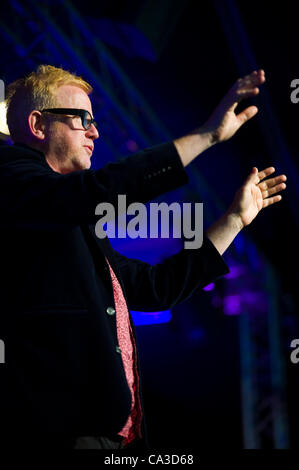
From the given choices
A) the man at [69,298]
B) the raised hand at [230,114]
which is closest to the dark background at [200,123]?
the man at [69,298]

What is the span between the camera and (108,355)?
1166 millimetres

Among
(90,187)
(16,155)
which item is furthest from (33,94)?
(90,187)

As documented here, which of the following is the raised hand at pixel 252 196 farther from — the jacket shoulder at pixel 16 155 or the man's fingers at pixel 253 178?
the jacket shoulder at pixel 16 155

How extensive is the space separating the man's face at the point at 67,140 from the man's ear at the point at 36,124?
2cm

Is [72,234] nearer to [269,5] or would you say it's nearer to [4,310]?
[4,310]

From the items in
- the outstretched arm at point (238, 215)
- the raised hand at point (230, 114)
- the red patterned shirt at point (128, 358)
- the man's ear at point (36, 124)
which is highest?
the man's ear at point (36, 124)

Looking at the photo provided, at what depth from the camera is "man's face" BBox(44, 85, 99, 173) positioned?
1.50 m

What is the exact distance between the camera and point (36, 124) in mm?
1548

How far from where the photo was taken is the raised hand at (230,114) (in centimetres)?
116

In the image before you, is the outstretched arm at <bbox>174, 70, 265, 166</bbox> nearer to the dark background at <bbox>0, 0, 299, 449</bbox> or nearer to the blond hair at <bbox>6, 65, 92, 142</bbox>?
the blond hair at <bbox>6, 65, 92, 142</bbox>

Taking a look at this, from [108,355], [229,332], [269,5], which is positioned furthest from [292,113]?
[108,355]

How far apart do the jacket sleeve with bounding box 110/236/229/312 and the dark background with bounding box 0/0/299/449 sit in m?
0.51

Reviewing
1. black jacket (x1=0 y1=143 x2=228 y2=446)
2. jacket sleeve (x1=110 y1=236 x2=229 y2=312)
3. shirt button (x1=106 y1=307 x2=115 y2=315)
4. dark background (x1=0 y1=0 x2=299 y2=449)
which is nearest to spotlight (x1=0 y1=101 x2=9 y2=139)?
dark background (x1=0 y1=0 x2=299 y2=449)

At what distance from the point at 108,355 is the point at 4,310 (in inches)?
10.6
